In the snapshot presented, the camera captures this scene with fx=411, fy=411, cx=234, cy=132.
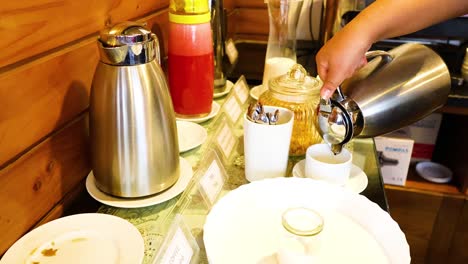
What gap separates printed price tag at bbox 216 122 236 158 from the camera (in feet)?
2.80

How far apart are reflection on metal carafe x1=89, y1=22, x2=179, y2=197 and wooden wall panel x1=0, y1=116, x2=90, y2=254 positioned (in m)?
0.06

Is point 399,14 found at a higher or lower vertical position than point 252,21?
higher

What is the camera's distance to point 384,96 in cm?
81

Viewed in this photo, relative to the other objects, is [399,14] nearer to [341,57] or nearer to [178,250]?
[341,57]

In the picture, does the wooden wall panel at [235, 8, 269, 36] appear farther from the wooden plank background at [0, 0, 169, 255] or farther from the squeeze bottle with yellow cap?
the wooden plank background at [0, 0, 169, 255]

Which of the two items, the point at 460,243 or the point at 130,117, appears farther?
the point at 460,243

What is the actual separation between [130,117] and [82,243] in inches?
7.5

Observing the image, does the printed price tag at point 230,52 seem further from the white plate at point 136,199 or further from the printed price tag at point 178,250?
the printed price tag at point 178,250

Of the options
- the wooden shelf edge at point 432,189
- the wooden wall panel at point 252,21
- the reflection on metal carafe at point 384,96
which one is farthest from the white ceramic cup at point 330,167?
the wooden wall panel at point 252,21

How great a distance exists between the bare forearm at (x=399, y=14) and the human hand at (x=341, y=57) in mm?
19

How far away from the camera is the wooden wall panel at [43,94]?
555 millimetres

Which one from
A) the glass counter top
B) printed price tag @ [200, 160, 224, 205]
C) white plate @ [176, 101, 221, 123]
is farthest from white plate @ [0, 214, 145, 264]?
white plate @ [176, 101, 221, 123]

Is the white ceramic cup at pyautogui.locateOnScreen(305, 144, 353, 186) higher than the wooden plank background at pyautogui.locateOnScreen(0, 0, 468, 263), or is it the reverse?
the wooden plank background at pyautogui.locateOnScreen(0, 0, 468, 263)

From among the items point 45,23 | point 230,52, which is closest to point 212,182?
point 45,23
